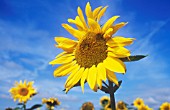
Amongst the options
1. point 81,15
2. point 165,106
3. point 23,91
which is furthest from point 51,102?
point 81,15

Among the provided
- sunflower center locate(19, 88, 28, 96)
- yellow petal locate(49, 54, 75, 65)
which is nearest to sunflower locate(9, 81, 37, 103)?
sunflower center locate(19, 88, 28, 96)

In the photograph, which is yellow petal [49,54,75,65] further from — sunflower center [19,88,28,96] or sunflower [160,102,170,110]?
sunflower center [19,88,28,96]

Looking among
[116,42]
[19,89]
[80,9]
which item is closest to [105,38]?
[116,42]

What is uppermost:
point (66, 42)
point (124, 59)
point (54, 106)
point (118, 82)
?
point (54, 106)

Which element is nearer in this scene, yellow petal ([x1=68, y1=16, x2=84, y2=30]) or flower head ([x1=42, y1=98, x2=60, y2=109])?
yellow petal ([x1=68, y1=16, x2=84, y2=30])

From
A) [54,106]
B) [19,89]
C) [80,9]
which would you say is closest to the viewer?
[80,9]

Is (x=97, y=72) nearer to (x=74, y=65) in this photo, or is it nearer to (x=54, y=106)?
(x=74, y=65)

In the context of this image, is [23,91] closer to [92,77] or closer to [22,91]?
[22,91]
